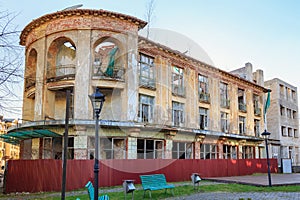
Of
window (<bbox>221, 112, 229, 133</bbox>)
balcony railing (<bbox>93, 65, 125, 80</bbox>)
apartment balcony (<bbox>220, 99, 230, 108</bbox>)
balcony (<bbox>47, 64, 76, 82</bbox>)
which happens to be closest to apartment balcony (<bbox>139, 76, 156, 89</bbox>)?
balcony railing (<bbox>93, 65, 125, 80</bbox>)

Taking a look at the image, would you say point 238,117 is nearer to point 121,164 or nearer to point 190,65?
point 190,65

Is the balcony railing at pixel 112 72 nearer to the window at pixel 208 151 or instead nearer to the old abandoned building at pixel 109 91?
the old abandoned building at pixel 109 91

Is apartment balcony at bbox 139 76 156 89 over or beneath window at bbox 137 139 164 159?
over

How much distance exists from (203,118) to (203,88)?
269cm

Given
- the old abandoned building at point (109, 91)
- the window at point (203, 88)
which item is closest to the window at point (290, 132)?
the window at point (203, 88)

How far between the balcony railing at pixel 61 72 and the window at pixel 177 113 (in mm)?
8103

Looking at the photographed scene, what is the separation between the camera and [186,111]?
2406 centimetres

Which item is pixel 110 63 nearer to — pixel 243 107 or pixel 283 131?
pixel 243 107

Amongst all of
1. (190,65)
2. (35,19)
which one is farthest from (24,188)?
(190,65)

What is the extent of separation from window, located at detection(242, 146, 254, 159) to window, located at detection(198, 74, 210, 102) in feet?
26.3

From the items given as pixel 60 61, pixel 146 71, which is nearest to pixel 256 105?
pixel 146 71

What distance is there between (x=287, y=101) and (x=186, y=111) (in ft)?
76.1

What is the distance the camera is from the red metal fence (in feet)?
44.4

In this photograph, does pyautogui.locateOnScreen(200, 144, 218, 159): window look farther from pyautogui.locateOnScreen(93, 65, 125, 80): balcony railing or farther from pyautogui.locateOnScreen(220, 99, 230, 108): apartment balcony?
pyautogui.locateOnScreen(93, 65, 125, 80): balcony railing
